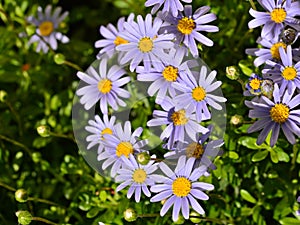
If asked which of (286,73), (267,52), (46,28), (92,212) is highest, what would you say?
(46,28)

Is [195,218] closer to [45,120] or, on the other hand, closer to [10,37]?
[45,120]

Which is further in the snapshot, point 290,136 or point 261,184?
point 261,184

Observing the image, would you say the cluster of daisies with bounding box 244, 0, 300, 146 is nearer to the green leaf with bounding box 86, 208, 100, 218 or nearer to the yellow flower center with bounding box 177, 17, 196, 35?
the yellow flower center with bounding box 177, 17, 196, 35

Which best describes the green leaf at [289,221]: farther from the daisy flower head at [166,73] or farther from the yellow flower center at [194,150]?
the daisy flower head at [166,73]

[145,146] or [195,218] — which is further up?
[145,146]

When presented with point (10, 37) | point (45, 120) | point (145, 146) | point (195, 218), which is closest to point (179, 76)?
point (145, 146)

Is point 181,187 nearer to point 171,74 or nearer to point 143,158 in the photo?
point 143,158

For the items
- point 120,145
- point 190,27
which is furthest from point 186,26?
point 120,145
